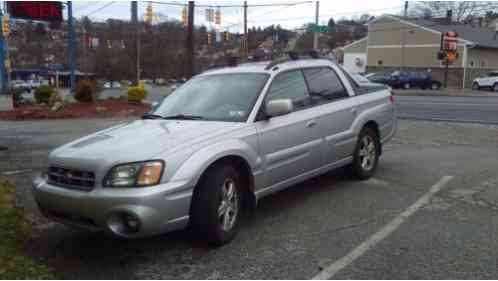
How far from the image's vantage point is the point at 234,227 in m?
4.20

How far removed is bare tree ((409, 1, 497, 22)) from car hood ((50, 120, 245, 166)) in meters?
56.2

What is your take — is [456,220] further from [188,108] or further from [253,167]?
[188,108]

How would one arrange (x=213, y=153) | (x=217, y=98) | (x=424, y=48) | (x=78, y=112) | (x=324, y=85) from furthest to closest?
(x=424, y=48) < (x=78, y=112) < (x=324, y=85) < (x=217, y=98) < (x=213, y=153)

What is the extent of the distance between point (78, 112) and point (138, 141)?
14.4m

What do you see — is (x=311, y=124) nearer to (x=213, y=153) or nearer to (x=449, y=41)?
(x=213, y=153)

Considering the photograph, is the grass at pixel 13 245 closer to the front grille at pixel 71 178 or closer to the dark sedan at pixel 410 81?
the front grille at pixel 71 178

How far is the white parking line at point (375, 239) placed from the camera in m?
3.56

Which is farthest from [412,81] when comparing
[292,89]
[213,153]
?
[213,153]

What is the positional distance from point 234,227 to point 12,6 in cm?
1746

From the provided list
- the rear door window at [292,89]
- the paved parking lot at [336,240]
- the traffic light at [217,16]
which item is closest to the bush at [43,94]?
the traffic light at [217,16]

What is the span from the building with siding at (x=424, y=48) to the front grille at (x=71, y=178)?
149 feet

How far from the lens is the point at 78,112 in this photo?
56.4 ft

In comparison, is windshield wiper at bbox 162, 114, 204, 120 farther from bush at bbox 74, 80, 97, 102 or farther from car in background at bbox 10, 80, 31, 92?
car in background at bbox 10, 80, 31, 92

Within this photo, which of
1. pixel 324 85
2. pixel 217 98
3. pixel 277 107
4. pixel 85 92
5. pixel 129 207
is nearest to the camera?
pixel 129 207
